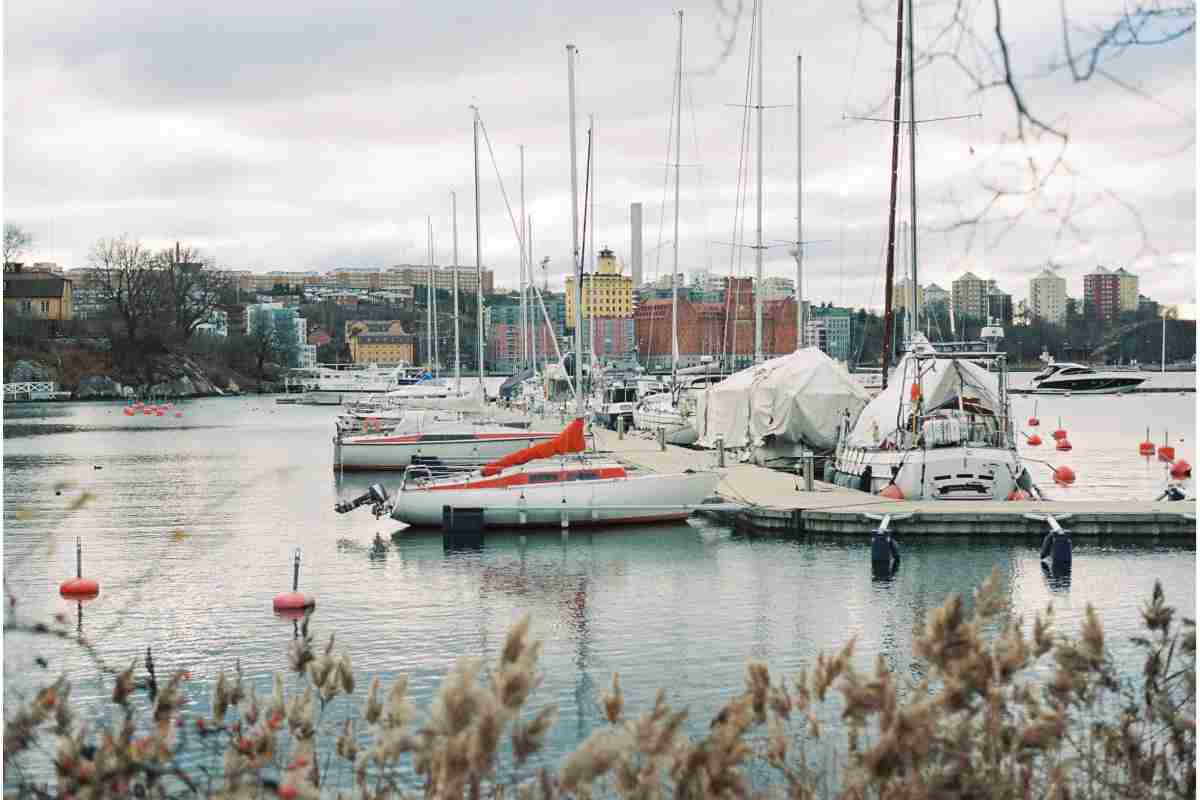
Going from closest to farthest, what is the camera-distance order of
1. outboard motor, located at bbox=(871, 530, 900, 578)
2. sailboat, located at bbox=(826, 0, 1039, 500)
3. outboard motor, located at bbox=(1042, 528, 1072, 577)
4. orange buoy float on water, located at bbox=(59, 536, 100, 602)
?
orange buoy float on water, located at bbox=(59, 536, 100, 602)
outboard motor, located at bbox=(1042, 528, 1072, 577)
outboard motor, located at bbox=(871, 530, 900, 578)
sailboat, located at bbox=(826, 0, 1039, 500)

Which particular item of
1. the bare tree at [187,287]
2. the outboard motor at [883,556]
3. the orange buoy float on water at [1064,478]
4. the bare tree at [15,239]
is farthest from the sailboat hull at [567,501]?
the bare tree at [187,287]

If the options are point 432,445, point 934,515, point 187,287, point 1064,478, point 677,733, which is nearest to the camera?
point 677,733

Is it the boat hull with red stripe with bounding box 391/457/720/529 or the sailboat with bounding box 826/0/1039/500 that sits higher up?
the sailboat with bounding box 826/0/1039/500

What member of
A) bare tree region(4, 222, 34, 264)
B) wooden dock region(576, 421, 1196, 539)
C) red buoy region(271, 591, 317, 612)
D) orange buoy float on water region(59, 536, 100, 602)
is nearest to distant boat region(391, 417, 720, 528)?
wooden dock region(576, 421, 1196, 539)

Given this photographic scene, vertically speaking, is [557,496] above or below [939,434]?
below

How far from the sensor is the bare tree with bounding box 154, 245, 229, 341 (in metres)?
138

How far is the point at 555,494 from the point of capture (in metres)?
29.6

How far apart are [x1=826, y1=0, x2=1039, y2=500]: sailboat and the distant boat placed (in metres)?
4.23

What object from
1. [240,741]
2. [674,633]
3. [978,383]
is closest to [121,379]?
[978,383]

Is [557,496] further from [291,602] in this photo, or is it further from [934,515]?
[291,602]

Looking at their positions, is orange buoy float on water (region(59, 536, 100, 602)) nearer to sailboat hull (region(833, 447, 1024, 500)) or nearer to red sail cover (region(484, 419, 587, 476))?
red sail cover (region(484, 419, 587, 476))

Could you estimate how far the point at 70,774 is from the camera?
5684 mm

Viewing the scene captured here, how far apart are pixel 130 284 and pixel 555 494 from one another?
108m

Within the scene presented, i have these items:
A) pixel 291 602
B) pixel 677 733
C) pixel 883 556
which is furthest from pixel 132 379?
pixel 677 733
